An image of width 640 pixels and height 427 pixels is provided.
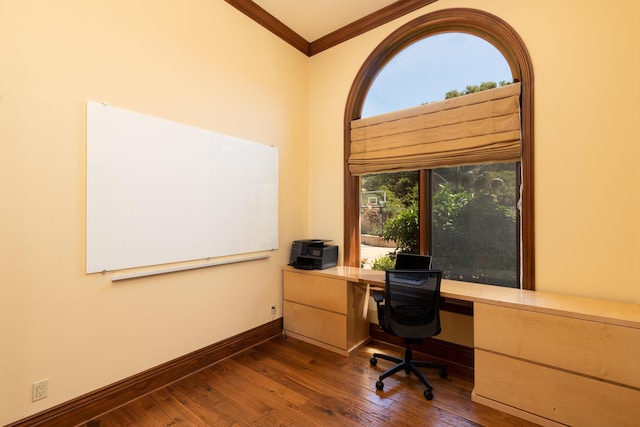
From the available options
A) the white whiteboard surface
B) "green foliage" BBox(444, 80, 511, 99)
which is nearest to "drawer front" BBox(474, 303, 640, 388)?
"green foliage" BBox(444, 80, 511, 99)

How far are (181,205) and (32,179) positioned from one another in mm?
899

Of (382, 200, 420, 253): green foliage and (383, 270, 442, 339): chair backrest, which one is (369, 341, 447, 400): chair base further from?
(382, 200, 420, 253): green foliage

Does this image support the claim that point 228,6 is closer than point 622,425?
No

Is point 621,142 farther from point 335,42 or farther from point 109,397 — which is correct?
point 109,397

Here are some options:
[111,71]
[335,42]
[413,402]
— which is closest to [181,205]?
[111,71]

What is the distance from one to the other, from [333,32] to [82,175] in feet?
9.78

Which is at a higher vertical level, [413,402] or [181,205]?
[181,205]

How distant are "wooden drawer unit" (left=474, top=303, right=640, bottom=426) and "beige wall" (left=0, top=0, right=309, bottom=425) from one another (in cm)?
219

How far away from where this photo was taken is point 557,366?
1.83 meters

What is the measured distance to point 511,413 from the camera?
1970mm

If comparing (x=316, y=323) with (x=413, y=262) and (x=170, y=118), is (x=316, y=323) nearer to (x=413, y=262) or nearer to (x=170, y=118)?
(x=413, y=262)

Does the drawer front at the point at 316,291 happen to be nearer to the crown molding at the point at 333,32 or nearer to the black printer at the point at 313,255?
the black printer at the point at 313,255

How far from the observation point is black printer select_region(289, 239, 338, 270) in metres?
3.14

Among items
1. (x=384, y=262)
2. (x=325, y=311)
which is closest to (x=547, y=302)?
(x=384, y=262)
